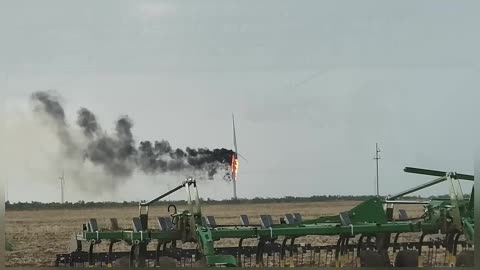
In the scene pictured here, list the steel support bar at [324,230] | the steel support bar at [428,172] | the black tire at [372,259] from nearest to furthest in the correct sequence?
1. the steel support bar at [428,172]
2. the black tire at [372,259]
3. the steel support bar at [324,230]

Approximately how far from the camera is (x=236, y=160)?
19.4ft

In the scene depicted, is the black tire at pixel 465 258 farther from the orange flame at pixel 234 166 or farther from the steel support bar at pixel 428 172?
the orange flame at pixel 234 166

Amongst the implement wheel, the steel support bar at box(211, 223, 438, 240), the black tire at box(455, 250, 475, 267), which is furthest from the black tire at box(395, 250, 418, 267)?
the implement wheel

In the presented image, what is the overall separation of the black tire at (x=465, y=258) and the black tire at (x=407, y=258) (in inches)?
33.7

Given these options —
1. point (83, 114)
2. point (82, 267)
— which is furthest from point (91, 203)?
point (82, 267)

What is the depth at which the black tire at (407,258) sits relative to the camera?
758 cm

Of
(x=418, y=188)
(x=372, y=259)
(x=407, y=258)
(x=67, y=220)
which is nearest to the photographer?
(x=418, y=188)

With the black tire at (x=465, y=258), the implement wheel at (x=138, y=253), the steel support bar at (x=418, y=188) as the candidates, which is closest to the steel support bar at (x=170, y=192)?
the implement wheel at (x=138, y=253)

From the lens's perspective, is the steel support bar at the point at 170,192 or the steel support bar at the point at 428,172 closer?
the steel support bar at the point at 428,172

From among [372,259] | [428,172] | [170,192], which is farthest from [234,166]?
[372,259]

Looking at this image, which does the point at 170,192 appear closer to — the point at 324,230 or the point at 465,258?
the point at 324,230

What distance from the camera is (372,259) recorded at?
7367 millimetres

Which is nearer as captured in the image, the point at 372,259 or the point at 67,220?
the point at 67,220

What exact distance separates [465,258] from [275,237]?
2.38m
